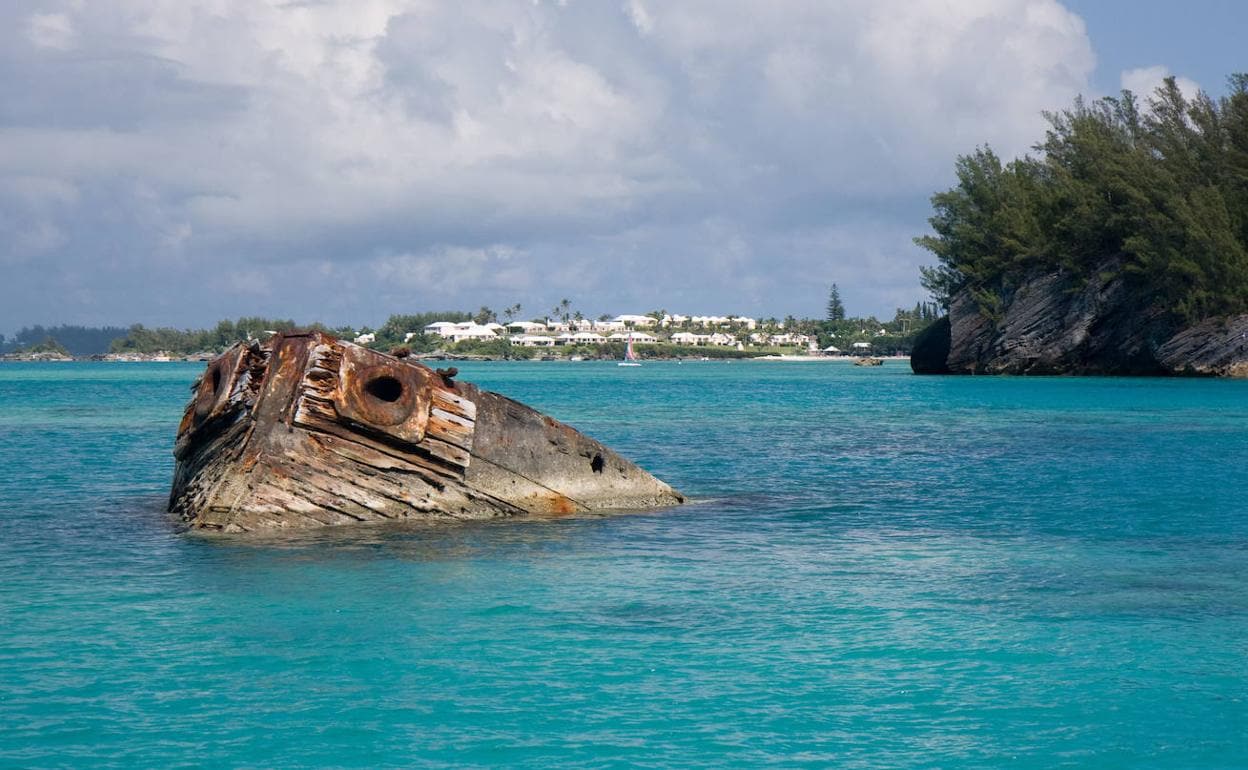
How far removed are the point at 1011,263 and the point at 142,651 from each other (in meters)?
85.7

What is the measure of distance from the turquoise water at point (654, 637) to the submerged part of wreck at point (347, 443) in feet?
1.74

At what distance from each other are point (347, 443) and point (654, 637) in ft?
19.9

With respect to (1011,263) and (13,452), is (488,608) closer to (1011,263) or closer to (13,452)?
(13,452)

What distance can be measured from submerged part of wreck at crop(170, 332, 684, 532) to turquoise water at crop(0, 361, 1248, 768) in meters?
0.53

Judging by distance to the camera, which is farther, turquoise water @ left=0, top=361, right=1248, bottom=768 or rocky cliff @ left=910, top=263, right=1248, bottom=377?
rocky cliff @ left=910, top=263, right=1248, bottom=377

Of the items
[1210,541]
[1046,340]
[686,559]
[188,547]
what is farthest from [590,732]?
[1046,340]

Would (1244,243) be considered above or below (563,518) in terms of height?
above

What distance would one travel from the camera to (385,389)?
15.6m

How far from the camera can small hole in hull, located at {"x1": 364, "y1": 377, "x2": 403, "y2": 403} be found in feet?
50.5

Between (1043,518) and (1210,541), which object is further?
(1043,518)

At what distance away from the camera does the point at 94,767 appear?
7543 mm

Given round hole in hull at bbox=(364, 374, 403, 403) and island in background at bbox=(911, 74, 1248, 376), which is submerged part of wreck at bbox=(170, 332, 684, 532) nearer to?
round hole in hull at bbox=(364, 374, 403, 403)

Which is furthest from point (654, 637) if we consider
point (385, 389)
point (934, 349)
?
point (934, 349)

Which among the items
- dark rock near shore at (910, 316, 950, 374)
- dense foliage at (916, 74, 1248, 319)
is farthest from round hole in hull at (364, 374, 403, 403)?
dark rock near shore at (910, 316, 950, 374)
